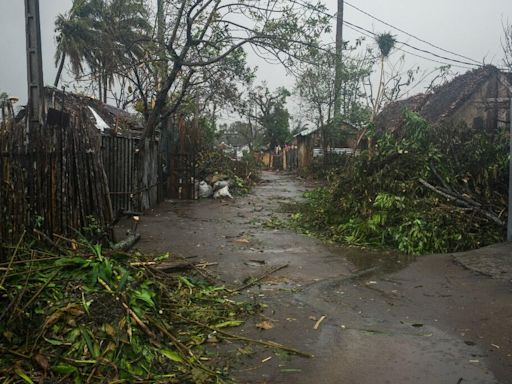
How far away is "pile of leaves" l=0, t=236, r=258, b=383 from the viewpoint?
2967 mm

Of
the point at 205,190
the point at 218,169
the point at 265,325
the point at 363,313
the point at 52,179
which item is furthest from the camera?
the point at 218,169

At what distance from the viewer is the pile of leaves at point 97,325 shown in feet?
9.73

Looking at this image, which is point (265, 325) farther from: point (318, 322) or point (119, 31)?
point (119, 31)

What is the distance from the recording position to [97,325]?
10.8 feet

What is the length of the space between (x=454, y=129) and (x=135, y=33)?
8768mm

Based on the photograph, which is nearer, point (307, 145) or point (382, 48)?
point (382, 48)

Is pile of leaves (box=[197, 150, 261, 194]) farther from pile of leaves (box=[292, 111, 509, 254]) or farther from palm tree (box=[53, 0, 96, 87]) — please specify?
palm tree (box=[53, 0, 96, 87])

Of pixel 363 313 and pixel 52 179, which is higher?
pixel 52 179

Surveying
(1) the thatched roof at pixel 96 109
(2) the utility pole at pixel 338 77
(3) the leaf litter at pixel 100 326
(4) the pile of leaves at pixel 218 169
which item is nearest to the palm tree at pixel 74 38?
(1) the thatched roof at pixel 96 109

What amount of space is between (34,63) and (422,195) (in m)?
7.13

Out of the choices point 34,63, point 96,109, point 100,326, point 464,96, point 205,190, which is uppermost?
point 464,96

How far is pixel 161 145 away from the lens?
12.4 m

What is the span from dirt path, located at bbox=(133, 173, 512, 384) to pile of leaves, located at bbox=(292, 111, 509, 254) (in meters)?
0.77

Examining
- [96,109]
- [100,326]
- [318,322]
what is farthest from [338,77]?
[100,326]
